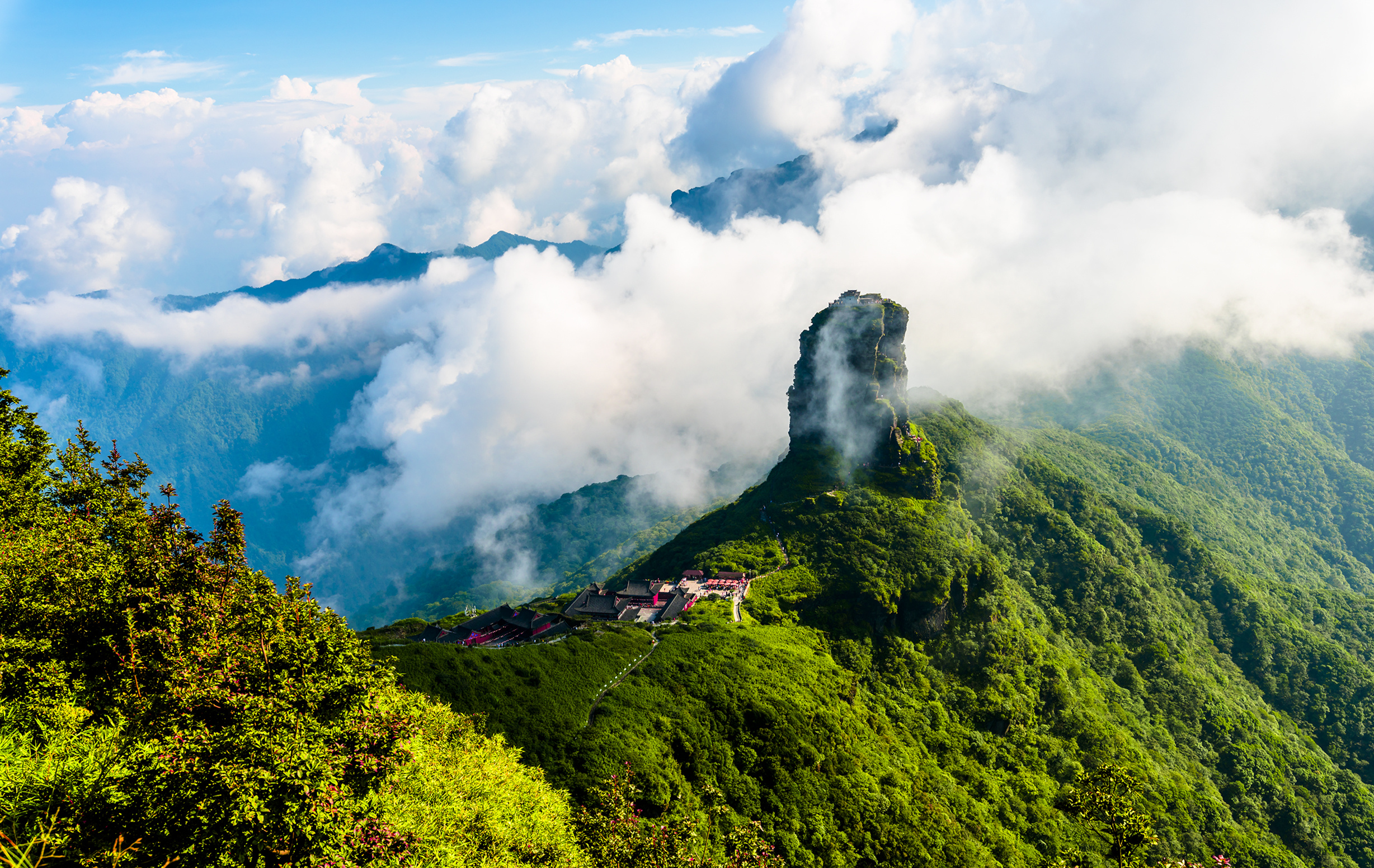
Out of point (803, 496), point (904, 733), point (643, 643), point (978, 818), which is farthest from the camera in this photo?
point (803, 496)

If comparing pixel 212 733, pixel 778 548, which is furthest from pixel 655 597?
pixel 212 733

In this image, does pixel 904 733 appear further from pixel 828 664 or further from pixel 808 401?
pixel 808 401

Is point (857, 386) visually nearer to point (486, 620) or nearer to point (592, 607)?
point (592, 607)

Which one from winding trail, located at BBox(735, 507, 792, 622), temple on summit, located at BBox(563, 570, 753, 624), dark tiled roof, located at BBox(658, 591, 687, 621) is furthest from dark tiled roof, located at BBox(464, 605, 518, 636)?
winding trail, located at BBox(735, 507, 792, 622)

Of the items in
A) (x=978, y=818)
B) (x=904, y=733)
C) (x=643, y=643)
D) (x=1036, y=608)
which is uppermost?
(x=643, y=643)

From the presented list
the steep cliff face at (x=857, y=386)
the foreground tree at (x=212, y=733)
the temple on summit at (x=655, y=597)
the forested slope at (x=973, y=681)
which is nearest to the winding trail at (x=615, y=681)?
the forested slope at (x=973, y=681)

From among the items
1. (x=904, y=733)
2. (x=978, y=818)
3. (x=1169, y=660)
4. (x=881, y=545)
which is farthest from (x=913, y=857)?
(x=1169, y=660)

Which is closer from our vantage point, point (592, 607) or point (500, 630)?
point (500, 630)
